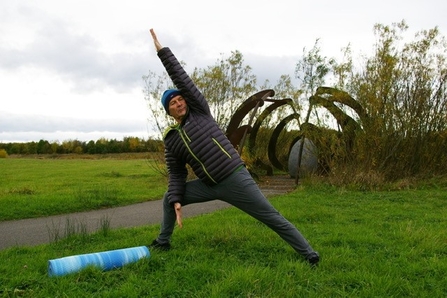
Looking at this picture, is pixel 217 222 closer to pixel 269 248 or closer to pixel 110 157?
pixel 269 248

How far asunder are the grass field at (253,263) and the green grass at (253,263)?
1 cm

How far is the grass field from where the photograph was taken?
396cm

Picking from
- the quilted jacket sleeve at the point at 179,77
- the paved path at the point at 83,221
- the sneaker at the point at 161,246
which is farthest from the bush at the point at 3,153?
the quilted jacket sleeve at the point at 179,77

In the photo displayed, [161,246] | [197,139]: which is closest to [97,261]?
[161,246]

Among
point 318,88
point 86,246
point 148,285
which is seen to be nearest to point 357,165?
point 318,88

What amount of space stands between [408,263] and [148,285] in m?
2.75

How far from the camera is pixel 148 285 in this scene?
4047mm

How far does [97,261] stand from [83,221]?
412cm

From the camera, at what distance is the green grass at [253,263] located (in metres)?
3.96

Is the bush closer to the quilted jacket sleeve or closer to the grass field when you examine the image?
the grass field

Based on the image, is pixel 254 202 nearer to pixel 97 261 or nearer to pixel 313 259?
pixel 313 259

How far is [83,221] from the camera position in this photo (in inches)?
329

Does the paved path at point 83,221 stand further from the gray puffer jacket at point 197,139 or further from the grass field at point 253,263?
the gray puffer jacket at point 197,139

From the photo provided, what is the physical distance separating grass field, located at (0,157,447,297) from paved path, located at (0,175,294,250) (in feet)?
3.34
